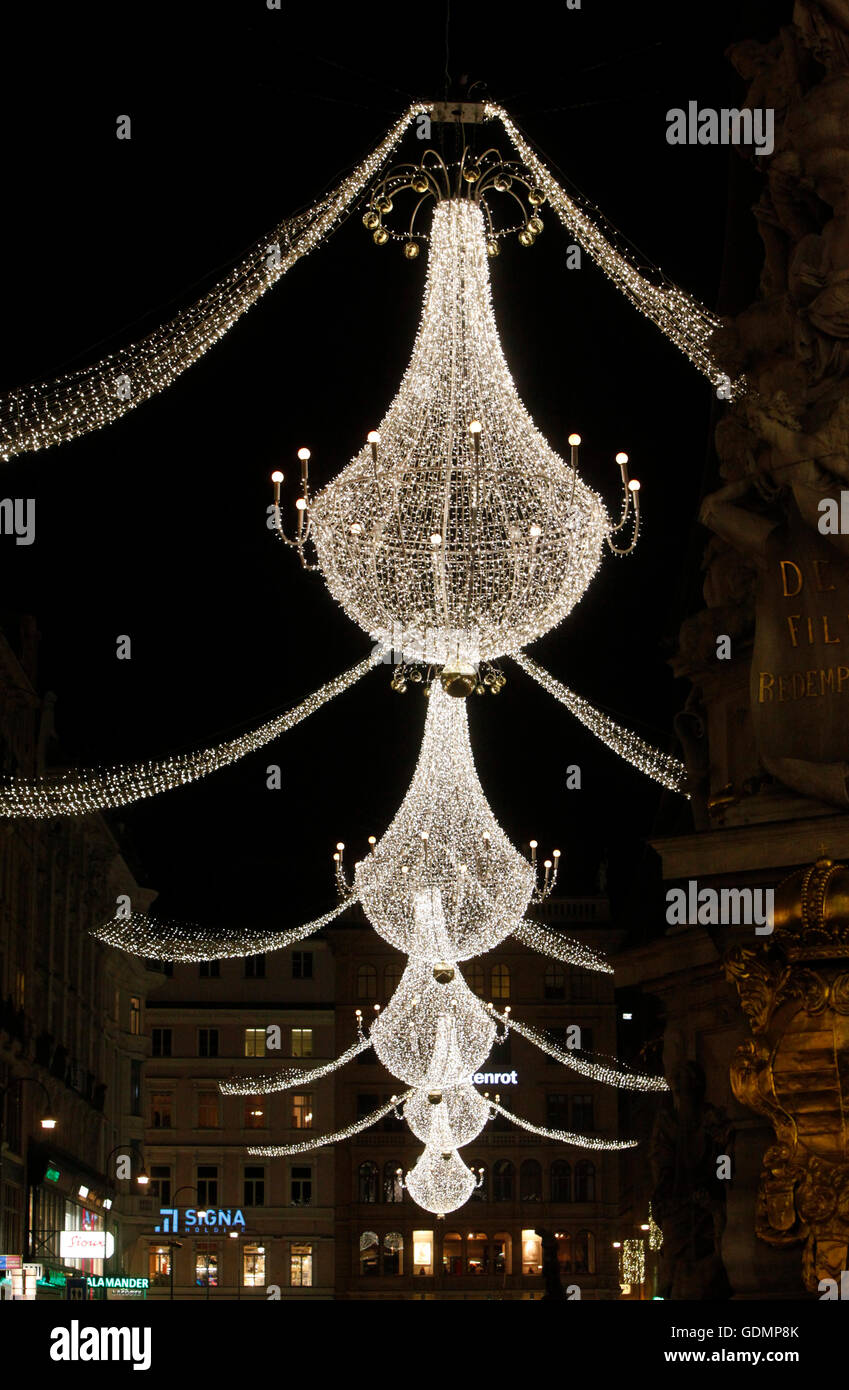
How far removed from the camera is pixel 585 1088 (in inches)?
3492

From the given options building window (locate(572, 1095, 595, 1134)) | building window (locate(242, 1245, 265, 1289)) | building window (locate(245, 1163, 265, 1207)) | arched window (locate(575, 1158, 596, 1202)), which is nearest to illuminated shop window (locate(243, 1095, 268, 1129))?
building window (locate(245, 1163, 265, 1207))

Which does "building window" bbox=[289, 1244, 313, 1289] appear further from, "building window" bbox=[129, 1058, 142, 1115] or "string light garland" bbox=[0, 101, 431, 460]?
"string light garland" bbox=[0, 101, 431, 460]

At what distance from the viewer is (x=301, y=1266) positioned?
87500mm

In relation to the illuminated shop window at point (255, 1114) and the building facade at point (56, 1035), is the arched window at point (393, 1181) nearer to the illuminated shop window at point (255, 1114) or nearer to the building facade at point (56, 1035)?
the illuminated shop window at point (255, 1114)

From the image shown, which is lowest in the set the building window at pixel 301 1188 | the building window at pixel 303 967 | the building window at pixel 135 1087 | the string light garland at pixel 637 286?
the building window at pixel 301 1188

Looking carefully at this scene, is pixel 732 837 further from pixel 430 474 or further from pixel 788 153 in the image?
pixel 788 153

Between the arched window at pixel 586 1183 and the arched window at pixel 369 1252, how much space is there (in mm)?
8686

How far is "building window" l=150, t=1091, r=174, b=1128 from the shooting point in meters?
89.2

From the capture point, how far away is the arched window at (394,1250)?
8675 centimetres

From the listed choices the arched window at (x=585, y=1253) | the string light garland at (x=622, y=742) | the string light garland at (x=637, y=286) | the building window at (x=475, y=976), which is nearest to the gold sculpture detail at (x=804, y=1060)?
the string light garland at (x=622, y=742)

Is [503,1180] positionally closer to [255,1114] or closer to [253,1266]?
A: [255,1114]
